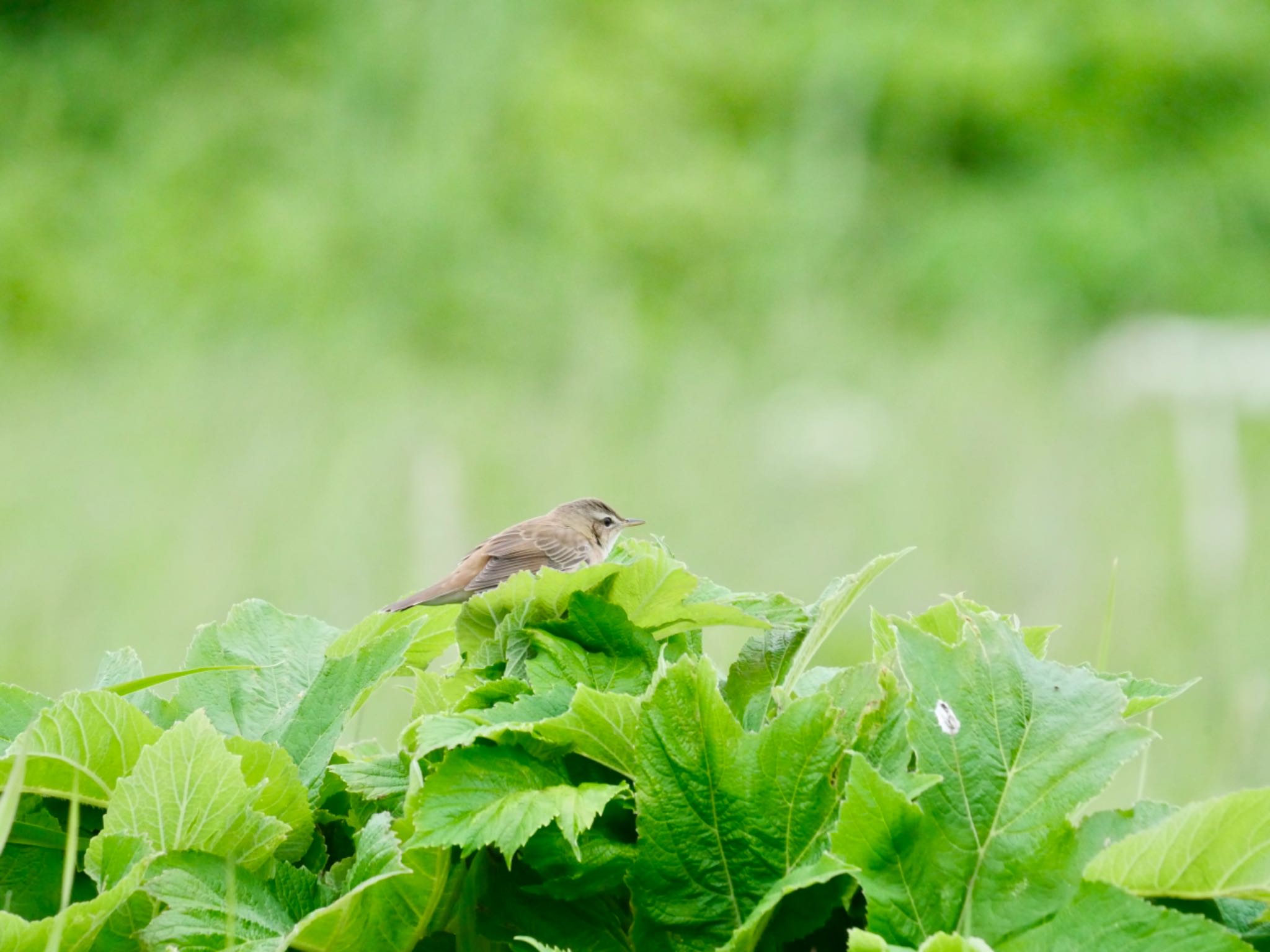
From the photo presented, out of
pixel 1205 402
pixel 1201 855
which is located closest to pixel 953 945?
pixel 1201 855

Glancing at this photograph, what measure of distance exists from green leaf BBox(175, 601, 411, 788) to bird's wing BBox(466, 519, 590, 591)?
767 millimetres

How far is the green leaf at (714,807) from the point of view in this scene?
598mm

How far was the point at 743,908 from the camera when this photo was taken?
1.96 feet

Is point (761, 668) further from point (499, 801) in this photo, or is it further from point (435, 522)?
point (435, 522)

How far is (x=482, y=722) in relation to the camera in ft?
2.01

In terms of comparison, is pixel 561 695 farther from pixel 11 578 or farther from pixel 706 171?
pixel 706 171

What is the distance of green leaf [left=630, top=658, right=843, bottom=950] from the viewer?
0.60 meters

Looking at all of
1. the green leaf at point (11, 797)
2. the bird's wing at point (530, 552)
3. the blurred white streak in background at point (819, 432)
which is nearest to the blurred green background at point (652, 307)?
the blurred white streak in background at point (819, 432)

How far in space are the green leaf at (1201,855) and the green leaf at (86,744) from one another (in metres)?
0.40

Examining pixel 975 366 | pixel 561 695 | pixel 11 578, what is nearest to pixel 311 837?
pixel 561 695

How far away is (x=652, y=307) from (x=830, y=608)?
7.10 meters

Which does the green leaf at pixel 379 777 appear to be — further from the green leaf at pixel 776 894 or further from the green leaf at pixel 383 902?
the green leaf at pixel 776 894

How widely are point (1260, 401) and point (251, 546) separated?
4.20 meters

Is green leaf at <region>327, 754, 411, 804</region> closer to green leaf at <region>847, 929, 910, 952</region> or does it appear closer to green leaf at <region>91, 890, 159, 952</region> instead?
green leaf at <region>91, 890, 159, 952</region>
